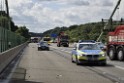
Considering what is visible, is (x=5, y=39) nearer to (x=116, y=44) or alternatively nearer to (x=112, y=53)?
(x=112, y=53)

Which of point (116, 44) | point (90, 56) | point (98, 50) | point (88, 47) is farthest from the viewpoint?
point (116, 44)

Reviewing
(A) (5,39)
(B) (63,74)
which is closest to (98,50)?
(B) (63,74)

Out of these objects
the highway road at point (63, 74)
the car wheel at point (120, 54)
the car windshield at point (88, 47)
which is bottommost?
the highway road at point (63, 74)

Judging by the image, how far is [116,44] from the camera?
32.5 meters

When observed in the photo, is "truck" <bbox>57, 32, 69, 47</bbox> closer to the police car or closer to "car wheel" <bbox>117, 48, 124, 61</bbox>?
"car wheel" <bbox>117, 48, 124, 61</bbox>

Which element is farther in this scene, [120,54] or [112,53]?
[112,53]

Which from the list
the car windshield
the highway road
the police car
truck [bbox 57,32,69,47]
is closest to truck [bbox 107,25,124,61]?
the car windshield

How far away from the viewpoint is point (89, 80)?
16172mm

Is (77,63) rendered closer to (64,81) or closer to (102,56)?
(102,56)

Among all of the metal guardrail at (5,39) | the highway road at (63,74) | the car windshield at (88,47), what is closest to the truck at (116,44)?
the car windshield at (88,47)

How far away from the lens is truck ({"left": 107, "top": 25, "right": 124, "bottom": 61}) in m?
31.2

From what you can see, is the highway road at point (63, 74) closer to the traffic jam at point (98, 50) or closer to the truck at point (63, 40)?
the traffic jam at point (98, 50)

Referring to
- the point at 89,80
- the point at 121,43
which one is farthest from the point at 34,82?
the point at 121,43

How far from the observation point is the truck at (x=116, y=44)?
31.2 meters
